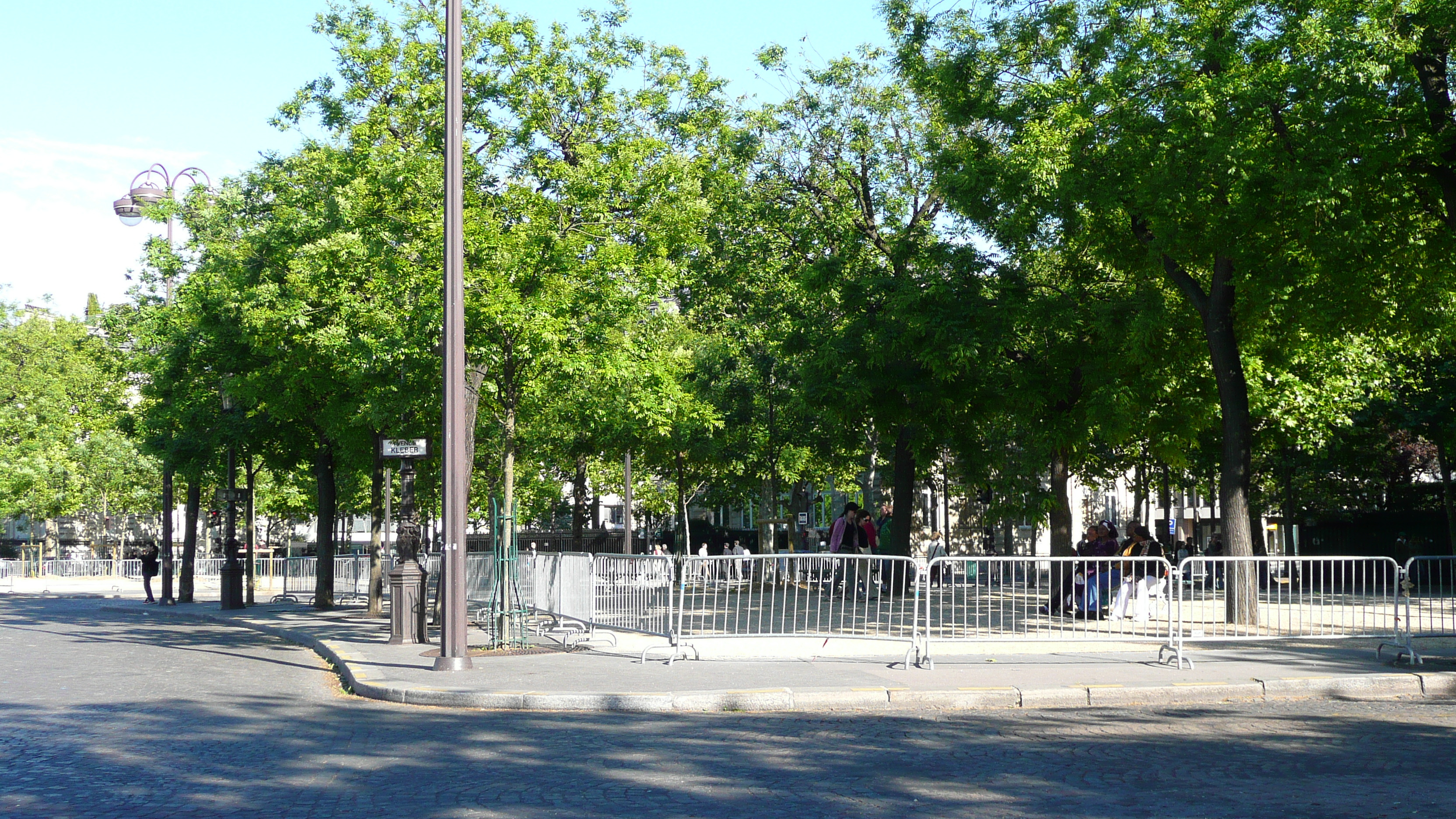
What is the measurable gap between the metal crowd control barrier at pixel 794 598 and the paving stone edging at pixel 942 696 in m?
2.69

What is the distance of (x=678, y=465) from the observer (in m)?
45.2

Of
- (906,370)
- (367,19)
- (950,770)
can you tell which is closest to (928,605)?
(950,770)

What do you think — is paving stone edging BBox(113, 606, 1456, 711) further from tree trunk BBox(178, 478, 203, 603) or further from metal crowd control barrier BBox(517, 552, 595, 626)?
tree trunk BBox(178, 478, 203, 603)

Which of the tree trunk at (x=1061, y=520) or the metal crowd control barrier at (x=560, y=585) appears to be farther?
the tree trunk at (x=1061, y=520)

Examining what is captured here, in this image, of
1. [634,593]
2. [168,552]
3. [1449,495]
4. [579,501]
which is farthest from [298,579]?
[1449,495]

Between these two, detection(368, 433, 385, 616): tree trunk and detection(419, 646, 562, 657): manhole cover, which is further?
detection(368, 433, 385, 616): tree trunk

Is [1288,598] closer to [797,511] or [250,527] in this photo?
[250,527]

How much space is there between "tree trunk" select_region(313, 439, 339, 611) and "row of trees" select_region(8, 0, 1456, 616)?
99 mm

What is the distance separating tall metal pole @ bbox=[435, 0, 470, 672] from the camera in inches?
524

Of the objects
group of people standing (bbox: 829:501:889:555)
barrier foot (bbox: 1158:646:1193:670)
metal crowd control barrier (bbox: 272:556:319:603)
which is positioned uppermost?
group of people standing (bbox: 829:501:889:555)

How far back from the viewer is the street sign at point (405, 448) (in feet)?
53.8

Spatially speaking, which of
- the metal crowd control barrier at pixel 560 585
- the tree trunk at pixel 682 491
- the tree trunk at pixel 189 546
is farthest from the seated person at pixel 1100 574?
the tree trunk at pixel 189 546

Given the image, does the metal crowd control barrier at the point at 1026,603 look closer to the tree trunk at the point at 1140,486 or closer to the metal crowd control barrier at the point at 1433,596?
the metal crowd control barrier at the point at 1433,596

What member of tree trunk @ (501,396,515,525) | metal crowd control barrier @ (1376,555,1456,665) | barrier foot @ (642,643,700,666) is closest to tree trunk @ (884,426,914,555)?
tree trunk @ (501,396,515,525)
